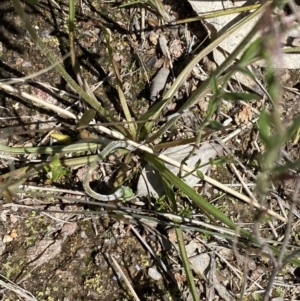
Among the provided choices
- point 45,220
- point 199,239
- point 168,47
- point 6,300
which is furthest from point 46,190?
point 168,47

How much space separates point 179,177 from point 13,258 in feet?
2.11

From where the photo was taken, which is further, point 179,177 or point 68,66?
point 68,66

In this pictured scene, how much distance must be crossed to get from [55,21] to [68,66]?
0.18 m

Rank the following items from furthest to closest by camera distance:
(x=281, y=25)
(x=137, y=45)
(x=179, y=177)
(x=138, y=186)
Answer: (x=137, y=45) < (x=138, y=186) < (x=179, y=177) < (x=281, y=25)

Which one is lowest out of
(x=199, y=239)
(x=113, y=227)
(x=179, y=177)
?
(x=199, y=239)

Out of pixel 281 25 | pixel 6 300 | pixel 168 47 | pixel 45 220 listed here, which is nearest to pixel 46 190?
pixel 45 220

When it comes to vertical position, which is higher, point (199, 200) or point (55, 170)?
point (55, 170)

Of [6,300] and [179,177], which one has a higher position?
[179,177]

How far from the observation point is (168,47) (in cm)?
193

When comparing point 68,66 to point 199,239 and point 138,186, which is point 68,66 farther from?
point 199,239

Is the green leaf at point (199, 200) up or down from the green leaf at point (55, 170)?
down

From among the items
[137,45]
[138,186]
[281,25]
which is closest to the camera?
[281,25]

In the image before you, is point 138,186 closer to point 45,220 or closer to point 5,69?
point 45,220

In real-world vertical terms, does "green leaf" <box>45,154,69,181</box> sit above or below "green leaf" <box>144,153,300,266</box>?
above
